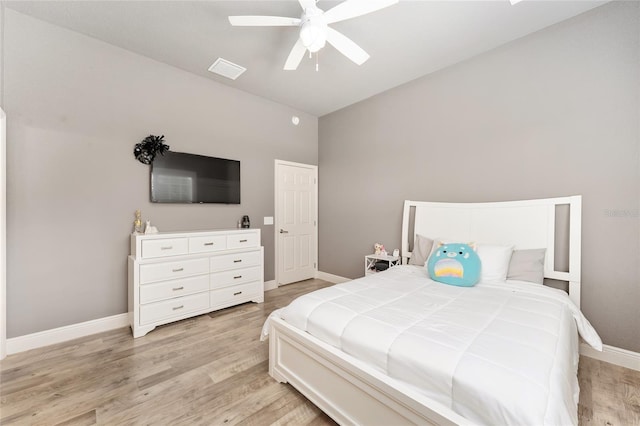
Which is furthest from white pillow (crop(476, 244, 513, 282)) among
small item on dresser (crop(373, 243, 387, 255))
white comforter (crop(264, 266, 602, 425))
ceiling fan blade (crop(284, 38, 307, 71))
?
ceiling fan blade (crop(284, 38, 307, 71))

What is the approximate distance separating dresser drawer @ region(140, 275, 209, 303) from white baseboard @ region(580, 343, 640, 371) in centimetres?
380

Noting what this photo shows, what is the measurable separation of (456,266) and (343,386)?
1.44 m

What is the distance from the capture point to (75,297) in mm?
2555

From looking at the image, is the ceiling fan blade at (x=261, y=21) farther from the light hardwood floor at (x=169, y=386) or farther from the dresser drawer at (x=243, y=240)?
the light hardwood floor at (x=169, y=386)

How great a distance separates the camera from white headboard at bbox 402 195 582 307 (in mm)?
2219

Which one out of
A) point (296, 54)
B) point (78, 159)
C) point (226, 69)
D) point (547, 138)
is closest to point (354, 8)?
point (296, 54)

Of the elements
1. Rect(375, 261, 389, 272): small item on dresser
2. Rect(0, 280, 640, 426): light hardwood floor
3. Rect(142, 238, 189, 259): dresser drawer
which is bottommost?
Rect(0, 280, 640, 426): light hardwood floor

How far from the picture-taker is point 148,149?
2.92 metres

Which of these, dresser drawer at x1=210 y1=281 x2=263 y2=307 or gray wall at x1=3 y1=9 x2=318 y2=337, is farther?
dresser drawer at x1=210 y1=281 x2=263 y2=307

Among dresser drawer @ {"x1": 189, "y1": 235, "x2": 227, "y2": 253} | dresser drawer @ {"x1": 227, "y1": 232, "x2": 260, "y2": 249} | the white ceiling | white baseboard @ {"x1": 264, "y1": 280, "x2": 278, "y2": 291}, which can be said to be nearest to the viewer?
the white ceiling

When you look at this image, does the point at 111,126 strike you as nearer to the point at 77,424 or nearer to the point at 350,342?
the point at 77,424

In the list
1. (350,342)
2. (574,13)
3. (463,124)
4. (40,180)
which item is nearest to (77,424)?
(350,342)

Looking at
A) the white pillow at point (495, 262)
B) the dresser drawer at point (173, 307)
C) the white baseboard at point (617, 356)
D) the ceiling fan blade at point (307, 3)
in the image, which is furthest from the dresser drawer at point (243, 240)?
the white baseboard at point (617, 356)

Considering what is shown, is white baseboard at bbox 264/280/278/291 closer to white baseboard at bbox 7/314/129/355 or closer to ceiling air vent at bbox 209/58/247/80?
white baseboard at bbox 7/314/129/355
